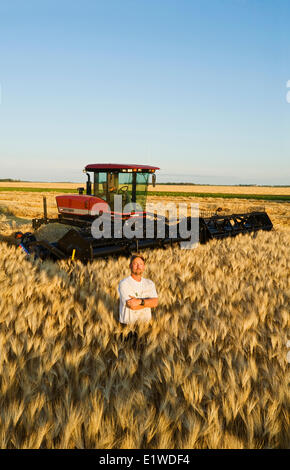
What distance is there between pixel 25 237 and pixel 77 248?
2.55m

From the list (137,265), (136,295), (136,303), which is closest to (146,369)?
(136,303)

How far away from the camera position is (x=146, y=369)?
2.88 meters

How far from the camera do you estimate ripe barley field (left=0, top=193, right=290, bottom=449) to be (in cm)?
204

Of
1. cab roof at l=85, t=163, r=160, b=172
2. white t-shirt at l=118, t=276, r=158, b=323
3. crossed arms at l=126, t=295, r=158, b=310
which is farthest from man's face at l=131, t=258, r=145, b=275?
cab roof at l=85, t=163, r=160, b=172

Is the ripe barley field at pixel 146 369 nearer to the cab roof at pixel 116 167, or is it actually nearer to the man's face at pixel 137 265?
the man's face at pixel 137 265

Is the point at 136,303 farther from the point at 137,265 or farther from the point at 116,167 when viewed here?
the point at 116,167

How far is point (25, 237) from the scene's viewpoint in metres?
8.75

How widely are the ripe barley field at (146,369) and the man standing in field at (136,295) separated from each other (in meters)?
0.18

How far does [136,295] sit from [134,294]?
0.09 ft

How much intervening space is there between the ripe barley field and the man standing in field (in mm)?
176

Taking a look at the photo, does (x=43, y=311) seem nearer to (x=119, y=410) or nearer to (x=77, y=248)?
(x=119, y=410)

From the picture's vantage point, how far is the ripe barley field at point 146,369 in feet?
6.68

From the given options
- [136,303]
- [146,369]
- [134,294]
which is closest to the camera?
[146,369]

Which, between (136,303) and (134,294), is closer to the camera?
(136,303)
